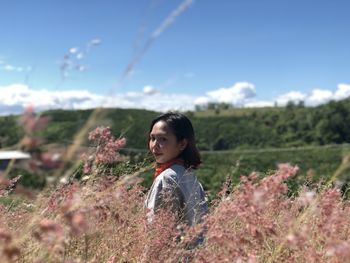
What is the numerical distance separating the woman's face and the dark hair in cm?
3

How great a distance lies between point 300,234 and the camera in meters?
1.59

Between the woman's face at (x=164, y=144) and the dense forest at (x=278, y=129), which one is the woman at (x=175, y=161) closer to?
the woman's face at (x=164, y=144)

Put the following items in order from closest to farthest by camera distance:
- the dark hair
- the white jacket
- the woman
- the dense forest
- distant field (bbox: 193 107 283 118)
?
the white jacket → the woman → the dark hair → the dense forest → distant field (bbox: 193 107 283 118)

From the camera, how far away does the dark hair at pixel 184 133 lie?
12.6ft

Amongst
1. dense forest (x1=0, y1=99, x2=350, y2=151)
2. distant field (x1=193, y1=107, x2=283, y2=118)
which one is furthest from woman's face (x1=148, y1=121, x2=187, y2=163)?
distant field (x1=193, y1=107, x2=283, y2=118)

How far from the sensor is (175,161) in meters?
3.72

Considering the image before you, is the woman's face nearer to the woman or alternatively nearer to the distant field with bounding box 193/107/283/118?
the woman

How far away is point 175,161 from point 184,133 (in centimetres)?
26

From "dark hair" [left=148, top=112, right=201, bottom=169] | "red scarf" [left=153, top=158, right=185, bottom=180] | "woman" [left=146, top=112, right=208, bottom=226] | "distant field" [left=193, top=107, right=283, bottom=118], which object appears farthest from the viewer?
"distant field" [left=193, top=107, right=283, bottom=118]

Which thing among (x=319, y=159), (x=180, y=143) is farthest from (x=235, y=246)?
(x=319, y=159)

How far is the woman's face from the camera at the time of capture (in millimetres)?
3762

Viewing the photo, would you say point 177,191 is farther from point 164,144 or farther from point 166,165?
point 164,144

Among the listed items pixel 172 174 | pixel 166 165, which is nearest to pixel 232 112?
pixel 166 165

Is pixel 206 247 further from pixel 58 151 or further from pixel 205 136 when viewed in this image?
pixel 205 136
